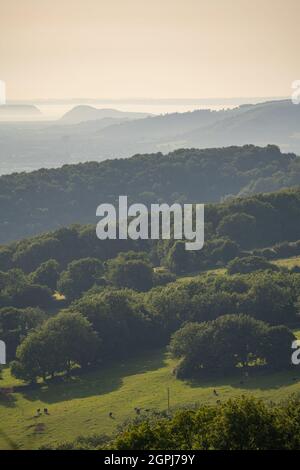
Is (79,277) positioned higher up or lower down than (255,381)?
higher up

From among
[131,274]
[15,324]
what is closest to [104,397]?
[15,324]

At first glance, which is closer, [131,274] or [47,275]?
[131,274]

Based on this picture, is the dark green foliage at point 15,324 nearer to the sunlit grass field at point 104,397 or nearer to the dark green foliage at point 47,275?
the sunlit grass field at point 104,397

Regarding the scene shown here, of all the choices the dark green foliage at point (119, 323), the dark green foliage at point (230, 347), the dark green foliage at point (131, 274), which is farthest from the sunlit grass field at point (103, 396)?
the dark green foliage at point (131, 274)

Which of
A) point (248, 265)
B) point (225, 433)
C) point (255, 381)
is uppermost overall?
point (248, 265)

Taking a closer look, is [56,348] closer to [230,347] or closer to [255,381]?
[230,347]
